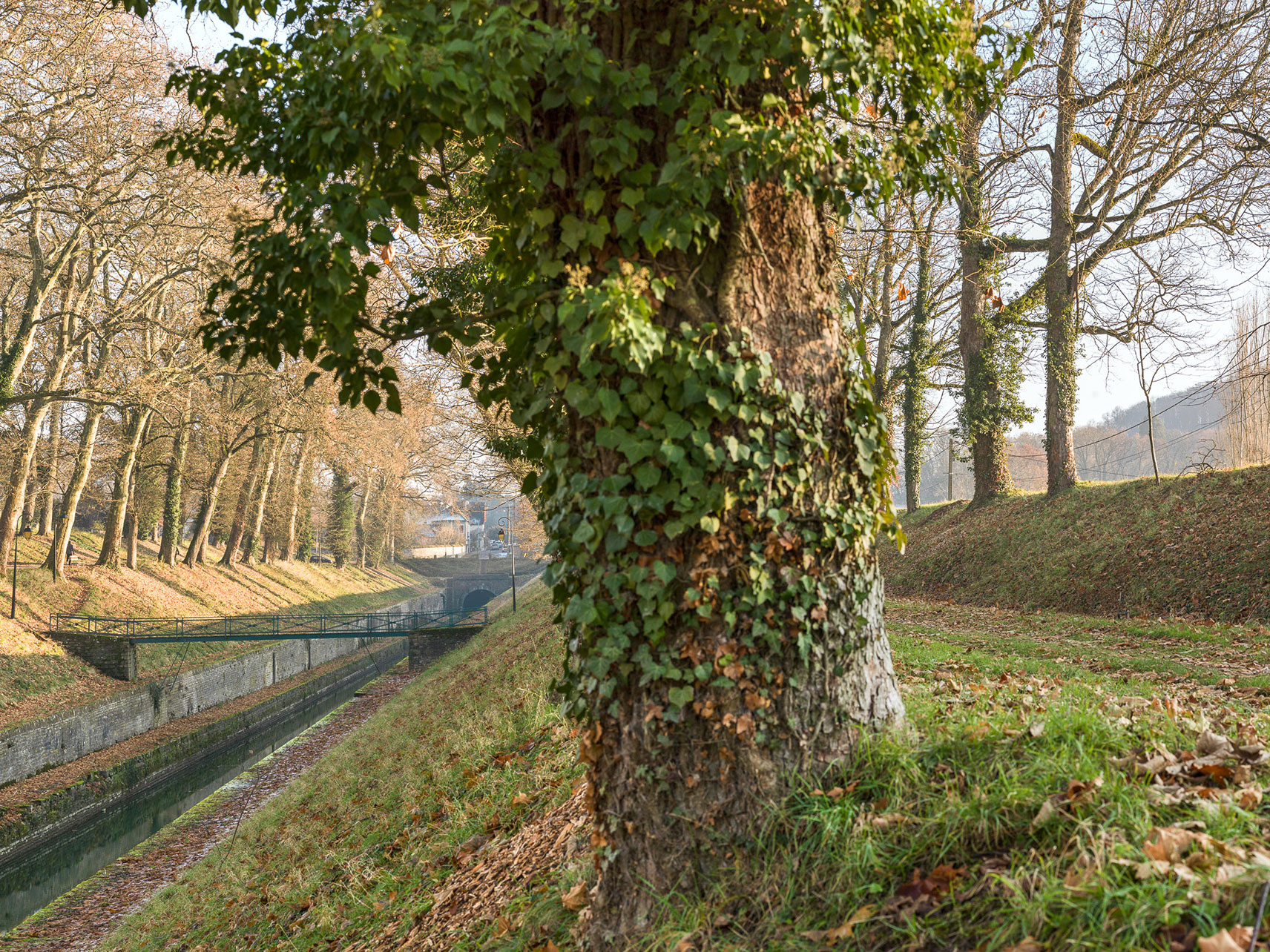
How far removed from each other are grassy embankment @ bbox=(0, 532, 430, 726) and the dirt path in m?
4.18

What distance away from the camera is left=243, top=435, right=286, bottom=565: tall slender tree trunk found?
32.4 m

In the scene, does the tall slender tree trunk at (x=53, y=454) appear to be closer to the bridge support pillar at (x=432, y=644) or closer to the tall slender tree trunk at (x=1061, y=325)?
the bridge support pillar at (x=432, y=644)

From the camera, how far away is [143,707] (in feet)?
66.0

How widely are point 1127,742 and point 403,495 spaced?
44481 mm

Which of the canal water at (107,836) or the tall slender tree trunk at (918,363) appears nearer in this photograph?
the canal water at (107,836)

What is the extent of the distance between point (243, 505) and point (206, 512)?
3.02 metres

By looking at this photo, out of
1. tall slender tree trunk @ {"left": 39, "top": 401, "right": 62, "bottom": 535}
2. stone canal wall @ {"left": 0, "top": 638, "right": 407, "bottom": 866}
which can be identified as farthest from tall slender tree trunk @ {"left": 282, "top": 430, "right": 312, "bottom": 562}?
stone canal wall @ {"left": 0, "top": 638, "right": 407, "bottom": 866}

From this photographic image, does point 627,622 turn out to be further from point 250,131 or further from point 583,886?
point 250,131

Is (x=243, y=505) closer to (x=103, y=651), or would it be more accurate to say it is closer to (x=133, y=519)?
(x=133, y=519)

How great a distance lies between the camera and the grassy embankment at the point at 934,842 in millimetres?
2344

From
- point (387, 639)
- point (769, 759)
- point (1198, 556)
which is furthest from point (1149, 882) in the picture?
point (387, 639)

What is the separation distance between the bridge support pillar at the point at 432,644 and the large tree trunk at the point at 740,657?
25831 mm

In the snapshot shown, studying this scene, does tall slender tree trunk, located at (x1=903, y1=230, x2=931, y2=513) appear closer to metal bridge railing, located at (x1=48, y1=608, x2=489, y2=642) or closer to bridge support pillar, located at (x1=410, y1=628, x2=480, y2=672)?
bridge support pillar, located at (x1=410, y1=628, x2=480, y2=672)

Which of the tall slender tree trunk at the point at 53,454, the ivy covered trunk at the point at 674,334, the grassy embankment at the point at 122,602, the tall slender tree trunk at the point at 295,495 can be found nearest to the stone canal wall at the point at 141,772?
the grassy embankment at the point at 122,602
